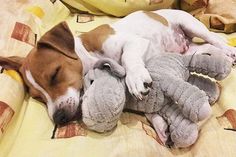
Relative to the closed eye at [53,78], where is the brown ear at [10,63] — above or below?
above

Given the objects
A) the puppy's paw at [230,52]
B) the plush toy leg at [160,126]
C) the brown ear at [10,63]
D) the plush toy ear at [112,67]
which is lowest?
the puppy's paw at [230,52]

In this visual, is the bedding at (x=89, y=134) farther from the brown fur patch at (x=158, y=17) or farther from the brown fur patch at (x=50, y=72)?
the brown fur patch at (x=158, y=17)

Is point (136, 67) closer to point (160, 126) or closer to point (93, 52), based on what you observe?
point (160, 126)

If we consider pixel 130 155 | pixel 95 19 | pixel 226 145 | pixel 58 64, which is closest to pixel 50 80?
pixel 58 64

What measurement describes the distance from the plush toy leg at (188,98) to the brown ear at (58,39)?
410 mm

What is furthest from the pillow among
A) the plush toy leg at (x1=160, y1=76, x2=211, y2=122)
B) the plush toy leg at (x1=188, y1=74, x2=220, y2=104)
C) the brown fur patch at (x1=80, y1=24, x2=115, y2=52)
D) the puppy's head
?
the plush toy leg at (x1=160, y1=76, x2=211, y2=122)

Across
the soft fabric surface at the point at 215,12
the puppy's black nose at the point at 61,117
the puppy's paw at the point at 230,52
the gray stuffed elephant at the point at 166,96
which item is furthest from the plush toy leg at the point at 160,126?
the soft fabric surface at the point at 215,12

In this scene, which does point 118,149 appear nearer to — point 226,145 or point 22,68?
point 226,145

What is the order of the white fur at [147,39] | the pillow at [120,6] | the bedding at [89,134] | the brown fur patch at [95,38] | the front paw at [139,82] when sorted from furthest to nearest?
the pillow at [120,6] → the brown fur patch at [95,38] → the white fur at [147,39] → the front paw at [139,82] → the bedding at [89,134]

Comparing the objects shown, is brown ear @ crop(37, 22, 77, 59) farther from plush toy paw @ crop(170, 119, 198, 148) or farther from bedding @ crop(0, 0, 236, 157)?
plush toy paw @ crop(170, 119, 198, 148)

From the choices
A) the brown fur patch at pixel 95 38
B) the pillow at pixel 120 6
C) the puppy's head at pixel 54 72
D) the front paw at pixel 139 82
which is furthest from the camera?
the pillow at pixel 120 6

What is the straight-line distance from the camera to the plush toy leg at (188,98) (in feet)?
3.75

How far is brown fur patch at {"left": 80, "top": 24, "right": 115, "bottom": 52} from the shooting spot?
157cm

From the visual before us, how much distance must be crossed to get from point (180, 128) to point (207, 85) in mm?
230
